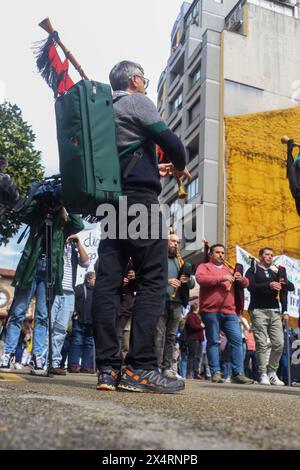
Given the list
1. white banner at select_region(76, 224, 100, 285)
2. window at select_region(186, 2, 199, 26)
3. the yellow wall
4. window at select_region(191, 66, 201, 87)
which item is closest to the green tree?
white banner at select_region(76, 224, 100, 285)

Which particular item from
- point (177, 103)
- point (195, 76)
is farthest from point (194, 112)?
point (177, 103)

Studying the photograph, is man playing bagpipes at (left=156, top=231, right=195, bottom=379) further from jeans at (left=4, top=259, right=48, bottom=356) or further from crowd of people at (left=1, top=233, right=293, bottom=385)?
jeans at (left=4, top=259, right=48, bottom=356)

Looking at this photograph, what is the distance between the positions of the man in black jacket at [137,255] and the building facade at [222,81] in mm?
22690

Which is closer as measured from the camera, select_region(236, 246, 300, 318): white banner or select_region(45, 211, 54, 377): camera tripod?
select_region(45, 211, 54, 377): camera tripod

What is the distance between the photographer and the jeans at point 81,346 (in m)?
8.40

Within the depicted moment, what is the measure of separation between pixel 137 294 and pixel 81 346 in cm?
578

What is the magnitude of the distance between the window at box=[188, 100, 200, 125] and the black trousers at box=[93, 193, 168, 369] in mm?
26533

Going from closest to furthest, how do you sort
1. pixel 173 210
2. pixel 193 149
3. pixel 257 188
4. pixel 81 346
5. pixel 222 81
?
pixel 81 346, pixel 257 188, pixel 222 81, pixel 193 149, pixel 173 210

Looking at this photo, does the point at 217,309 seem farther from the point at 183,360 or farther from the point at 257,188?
the point at 257,188

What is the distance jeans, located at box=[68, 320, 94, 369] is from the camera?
840 cm

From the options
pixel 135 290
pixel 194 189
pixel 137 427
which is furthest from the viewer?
pixel 194 189

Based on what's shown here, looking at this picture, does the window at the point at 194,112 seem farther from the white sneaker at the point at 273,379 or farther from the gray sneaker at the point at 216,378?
the gray sneaker at the point at 216,378

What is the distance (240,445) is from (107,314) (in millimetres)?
1944

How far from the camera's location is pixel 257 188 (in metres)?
27.2
